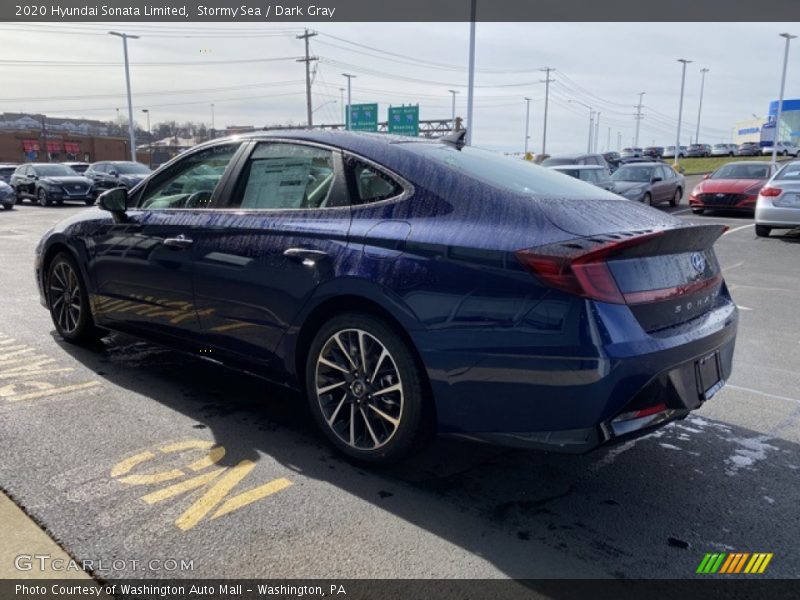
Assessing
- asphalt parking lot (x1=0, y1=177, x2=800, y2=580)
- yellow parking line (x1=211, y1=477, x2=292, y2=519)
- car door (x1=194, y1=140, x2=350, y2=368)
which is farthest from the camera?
car door (x1=194, y1=140, x2=350, y2=368)

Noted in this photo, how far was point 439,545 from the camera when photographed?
2699 millimetres

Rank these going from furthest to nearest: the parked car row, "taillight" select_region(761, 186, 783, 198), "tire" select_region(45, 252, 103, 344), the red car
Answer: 1. the parked car row
2. the red car
3. "taillight" select_region(761, 186, 783, 198)
4. "tire" select_region(45, 252, 103, 344)

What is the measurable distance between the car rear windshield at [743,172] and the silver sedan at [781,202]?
485 centimetres

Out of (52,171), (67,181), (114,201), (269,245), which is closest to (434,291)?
(269,245)

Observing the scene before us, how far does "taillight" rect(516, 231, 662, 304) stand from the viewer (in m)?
2.64

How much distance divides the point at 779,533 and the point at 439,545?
1.44 meters

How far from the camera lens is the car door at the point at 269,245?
343 centimetres

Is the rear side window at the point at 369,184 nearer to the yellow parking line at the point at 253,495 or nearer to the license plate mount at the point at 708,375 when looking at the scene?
the yellow parking line at the point at 253,495

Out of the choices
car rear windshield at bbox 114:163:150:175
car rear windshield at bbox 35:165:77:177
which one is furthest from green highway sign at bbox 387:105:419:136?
car rear windshield at bbox 35:165:77:177

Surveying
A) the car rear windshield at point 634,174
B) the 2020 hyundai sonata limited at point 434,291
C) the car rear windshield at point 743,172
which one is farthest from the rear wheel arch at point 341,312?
the car rear windshield at point 743,172

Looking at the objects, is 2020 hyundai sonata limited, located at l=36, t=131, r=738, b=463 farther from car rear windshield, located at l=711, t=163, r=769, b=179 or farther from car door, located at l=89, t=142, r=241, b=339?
car rear windshield, located at l=711, t=163, r=769, b=179

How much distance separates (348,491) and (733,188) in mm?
17000

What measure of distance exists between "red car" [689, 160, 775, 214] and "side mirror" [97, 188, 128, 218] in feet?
53.5

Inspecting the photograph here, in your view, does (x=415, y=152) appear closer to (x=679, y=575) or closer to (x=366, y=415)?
(x=366, y=415)
